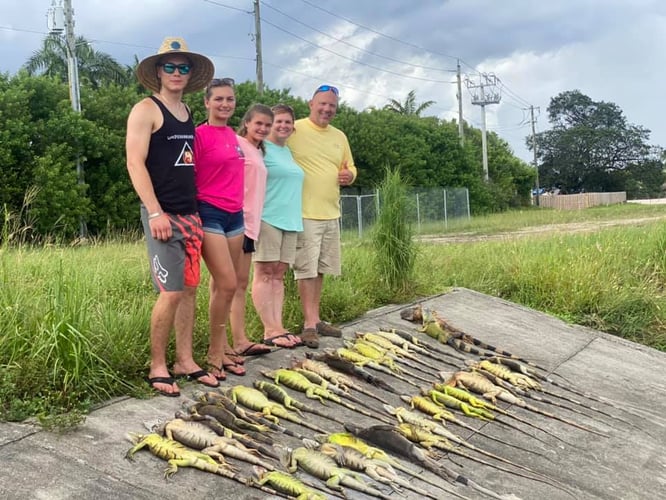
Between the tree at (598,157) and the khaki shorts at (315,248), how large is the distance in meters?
54.0

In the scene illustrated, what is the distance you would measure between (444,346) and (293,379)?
2.02 m

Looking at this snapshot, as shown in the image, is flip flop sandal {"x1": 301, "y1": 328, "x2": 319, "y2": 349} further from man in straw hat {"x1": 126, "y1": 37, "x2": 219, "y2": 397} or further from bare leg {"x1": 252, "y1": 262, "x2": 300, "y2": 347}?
man in straw hat {"x1": 126, "y1": 37, "x2": 219, "y2": 397}

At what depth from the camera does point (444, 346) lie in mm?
5938

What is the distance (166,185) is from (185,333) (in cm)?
96

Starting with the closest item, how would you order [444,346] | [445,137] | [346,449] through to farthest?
[346,449] < [444,346] < [445,137]

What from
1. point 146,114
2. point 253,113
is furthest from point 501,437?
point 146,114

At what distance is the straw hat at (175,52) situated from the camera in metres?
3.83

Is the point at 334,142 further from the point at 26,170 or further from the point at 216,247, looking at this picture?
the point at 26,170

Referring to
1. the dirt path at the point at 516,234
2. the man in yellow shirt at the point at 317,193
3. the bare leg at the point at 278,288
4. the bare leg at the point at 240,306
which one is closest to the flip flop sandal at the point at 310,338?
the man in yellow shirt at the point at 317,193

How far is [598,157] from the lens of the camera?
55.8 m

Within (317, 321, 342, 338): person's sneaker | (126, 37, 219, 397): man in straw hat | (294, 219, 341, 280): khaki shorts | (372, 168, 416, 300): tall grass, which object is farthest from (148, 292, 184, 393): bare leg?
(372, 168, 416, 300): tall grass

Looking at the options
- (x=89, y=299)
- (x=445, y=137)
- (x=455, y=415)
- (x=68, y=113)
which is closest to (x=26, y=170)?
(x=68, y=113)

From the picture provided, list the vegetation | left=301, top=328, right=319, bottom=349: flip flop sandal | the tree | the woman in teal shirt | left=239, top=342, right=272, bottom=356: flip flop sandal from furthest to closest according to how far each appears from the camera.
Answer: the tree
the vegetation
left=301, top=328, right=319, bottom=349: flip flop sandal
the woman in teal shirt
left=239, top=342, right=272, bottom=356: flip flop sandal

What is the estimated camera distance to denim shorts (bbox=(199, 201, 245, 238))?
13.4 ft
